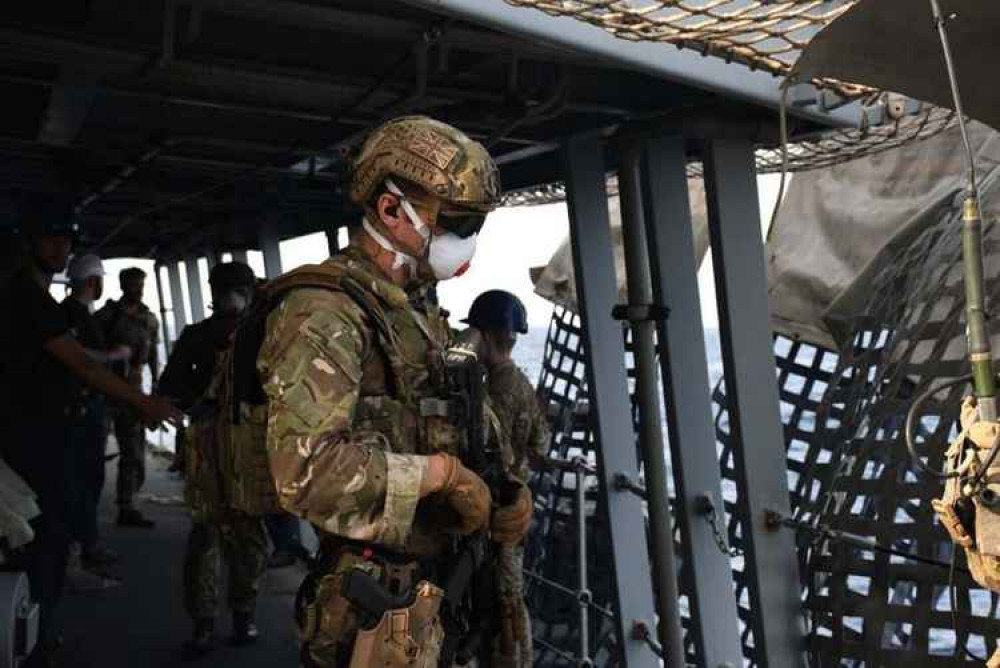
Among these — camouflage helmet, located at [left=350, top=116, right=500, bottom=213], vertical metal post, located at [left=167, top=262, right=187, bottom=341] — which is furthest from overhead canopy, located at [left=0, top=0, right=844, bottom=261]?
vertical metal post, located at [left=167, top=262, right=187, bottom=341]

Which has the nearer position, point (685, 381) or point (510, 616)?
point (510, 616)

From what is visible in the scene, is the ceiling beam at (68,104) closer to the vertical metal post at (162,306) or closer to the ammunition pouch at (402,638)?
the ammunition pouch at (402,638)

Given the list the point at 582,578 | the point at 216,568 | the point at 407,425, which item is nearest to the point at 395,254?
the point at 407,425

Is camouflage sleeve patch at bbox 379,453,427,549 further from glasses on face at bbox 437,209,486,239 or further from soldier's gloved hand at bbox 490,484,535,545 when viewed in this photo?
glasses on face at bbox 437,209,486,239

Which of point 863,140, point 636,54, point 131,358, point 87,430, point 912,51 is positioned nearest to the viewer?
point 912,51

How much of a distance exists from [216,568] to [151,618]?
867 millimetres

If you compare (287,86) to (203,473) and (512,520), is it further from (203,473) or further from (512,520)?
(512,520)

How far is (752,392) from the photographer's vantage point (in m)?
3.98

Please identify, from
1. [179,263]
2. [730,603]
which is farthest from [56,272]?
[179,263]

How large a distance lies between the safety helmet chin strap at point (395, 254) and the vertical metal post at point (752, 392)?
A: 157cm

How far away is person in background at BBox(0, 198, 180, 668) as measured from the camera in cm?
435

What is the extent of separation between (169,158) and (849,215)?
3574 mm

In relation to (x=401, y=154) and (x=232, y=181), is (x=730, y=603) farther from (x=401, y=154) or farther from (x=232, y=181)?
(x=232, y=181)

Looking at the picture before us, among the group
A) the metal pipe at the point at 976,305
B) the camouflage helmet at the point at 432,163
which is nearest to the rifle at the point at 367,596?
the camouflage helmet at the point at 432,163
